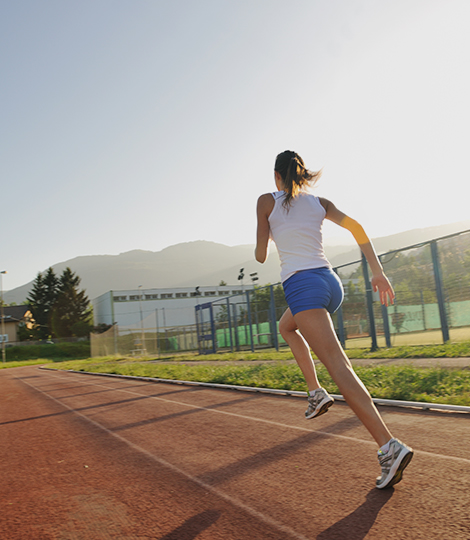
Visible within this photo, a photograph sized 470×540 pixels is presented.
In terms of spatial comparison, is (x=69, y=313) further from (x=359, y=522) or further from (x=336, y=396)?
(x=359, y=522)

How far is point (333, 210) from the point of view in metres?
3.25

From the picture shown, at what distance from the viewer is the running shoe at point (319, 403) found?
11.3ft

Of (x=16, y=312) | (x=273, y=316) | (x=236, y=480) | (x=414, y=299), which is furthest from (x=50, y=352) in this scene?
(x=236, y=480)

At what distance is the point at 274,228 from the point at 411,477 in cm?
175

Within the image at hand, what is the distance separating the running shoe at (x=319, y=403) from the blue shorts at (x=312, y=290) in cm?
74

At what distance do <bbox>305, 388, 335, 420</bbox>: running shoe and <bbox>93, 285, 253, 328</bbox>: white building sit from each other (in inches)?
2017

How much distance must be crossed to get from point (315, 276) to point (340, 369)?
574 mm

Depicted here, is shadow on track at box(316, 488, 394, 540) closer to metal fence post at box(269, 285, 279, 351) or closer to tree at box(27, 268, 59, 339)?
metal fence post at box(269, 285, 279, 351)

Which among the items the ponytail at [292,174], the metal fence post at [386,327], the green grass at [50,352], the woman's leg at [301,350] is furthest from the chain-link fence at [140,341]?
the ponytail at [292,174]

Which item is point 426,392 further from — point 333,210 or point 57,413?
point 57,413

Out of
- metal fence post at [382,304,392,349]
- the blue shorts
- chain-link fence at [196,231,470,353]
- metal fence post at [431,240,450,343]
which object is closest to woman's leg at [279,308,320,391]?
the blue shorts

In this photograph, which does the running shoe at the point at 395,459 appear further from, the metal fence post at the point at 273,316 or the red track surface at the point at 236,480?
the metal fence post at the point at 273,316

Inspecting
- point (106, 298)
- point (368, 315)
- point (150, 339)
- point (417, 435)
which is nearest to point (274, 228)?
point (417, 435)

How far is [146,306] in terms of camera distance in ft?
212
